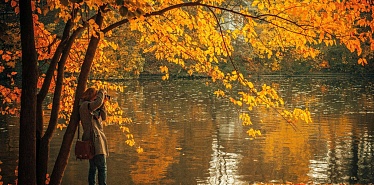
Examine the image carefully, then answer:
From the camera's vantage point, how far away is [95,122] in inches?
332

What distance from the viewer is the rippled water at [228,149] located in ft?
44.1

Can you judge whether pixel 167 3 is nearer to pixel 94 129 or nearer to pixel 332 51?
pixel 94 129

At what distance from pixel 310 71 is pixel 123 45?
21938mm

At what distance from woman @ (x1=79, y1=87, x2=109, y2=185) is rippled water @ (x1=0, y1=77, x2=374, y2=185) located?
420 cm

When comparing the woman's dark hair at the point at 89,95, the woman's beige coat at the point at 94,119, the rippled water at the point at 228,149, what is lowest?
the rippled water at the point at 228,149

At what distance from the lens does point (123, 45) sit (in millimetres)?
56688

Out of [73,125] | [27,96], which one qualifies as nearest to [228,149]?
[73,125]

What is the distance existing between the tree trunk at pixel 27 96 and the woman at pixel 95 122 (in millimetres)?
1023

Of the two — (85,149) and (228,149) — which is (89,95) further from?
(228,149)

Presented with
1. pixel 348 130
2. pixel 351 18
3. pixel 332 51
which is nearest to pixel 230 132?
pixel 348 130

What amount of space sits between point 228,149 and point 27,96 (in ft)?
34.8

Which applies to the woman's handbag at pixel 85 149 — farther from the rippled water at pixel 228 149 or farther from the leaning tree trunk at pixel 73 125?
the rippled water at pixel 228 149

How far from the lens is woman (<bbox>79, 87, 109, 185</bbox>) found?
27.1 feet

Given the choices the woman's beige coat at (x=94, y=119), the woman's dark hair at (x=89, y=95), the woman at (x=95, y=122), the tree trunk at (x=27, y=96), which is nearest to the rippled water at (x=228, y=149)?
the woman at (x=95, y=122)
